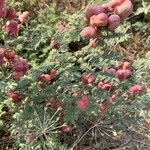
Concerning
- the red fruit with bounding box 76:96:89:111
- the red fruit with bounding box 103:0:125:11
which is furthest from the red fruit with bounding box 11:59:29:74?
the red fruit with bounding box 103:0:125:11

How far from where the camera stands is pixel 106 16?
1695 millimetres

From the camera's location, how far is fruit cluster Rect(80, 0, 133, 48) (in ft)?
5.50

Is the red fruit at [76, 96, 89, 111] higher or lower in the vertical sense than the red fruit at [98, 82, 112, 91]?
higher

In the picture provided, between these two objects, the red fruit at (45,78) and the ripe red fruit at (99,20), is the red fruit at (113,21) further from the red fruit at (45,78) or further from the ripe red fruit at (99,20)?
the red fruit at (45,78)

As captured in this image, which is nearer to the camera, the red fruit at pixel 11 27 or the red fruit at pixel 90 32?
the red fruit at pixel 90 32

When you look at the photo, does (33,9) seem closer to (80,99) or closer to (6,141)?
(6,141)

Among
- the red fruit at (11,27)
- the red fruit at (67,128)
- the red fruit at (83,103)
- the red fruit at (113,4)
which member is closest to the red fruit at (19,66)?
the red fruit at (11,27)

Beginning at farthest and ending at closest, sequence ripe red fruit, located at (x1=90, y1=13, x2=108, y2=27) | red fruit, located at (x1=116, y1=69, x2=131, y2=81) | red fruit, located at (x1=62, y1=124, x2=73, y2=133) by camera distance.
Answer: red fruit, located at (x1=62, y1=124, x2=73, y2=133)
red fruit, located at (x1=116, y1=69, x2=131, y2=81)
ripe red fruit, located at (x1=90, y1=13, x2=108, y2=27)

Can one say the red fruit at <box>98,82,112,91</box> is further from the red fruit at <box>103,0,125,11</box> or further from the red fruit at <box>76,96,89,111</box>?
the red fruit at <box>103,0,125,11</box>

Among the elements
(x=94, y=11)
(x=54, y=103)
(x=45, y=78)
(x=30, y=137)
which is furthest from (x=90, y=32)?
(x=30, y=137)

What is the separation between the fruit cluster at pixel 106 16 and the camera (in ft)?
5.50

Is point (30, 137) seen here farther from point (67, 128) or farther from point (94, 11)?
point (94, 11)

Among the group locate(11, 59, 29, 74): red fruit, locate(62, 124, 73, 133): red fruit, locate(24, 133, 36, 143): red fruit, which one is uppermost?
locate(11, 59, 29, 74): red fruit

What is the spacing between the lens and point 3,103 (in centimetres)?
237
